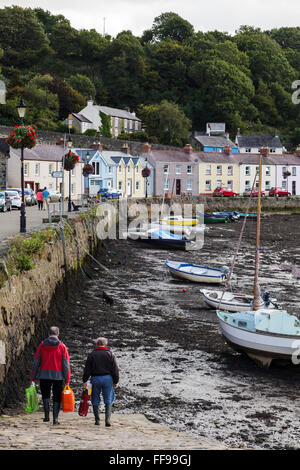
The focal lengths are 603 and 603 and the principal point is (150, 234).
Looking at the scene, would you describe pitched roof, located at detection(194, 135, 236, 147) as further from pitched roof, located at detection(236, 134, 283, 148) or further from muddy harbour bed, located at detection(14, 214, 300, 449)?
muddy harbour bed, located at detection(14, 214, 300, 449)

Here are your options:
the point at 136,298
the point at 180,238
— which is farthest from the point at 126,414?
the point at 180,238

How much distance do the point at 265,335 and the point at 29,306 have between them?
20.7 ft

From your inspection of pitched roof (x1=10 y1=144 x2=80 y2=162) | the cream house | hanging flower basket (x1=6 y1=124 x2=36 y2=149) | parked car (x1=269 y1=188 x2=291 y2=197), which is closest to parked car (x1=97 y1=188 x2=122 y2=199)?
the cream house

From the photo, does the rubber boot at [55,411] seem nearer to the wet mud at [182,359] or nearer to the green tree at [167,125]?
the wet mud at [182,359]

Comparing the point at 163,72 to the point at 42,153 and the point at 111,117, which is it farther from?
the point at 42,153

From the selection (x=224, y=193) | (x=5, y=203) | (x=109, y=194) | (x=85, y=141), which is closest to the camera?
(x=5, y=203)

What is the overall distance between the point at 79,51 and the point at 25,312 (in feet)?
387

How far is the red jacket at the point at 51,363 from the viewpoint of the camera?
10430 mm

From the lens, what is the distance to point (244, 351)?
16609 mm

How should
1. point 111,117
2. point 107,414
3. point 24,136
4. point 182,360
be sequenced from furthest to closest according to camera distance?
point 111,117, point 24,136, point 182,360, point 107,414

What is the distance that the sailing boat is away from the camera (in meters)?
15.9

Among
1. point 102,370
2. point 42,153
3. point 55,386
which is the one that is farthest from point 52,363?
point 42,153

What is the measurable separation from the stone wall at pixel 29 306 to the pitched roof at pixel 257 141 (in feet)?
268

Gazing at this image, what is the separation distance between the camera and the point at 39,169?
6100 cm
